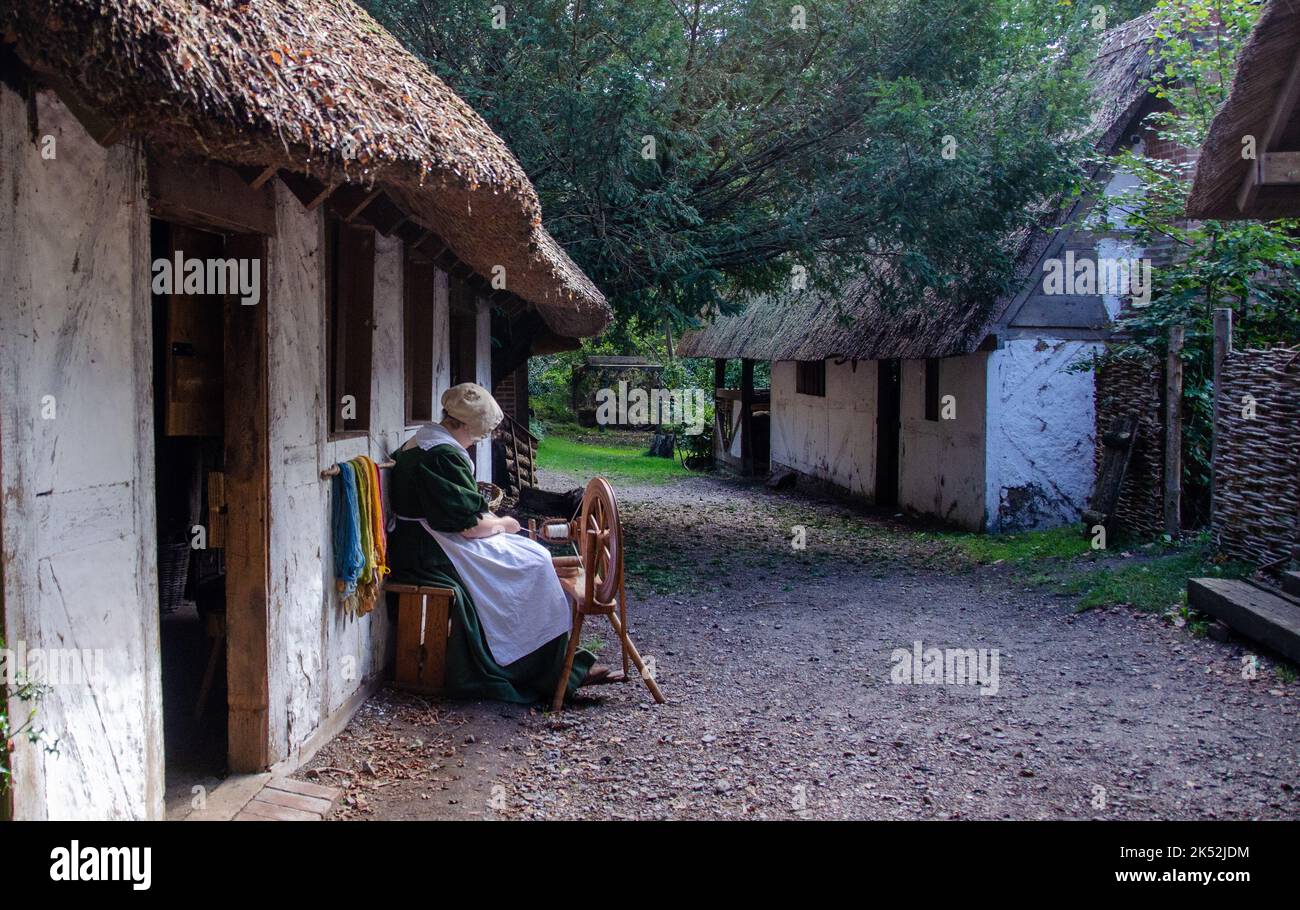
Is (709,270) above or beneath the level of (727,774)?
above

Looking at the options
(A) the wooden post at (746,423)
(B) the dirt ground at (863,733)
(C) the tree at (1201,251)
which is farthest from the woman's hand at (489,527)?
(A) the wooden post at (746,423)

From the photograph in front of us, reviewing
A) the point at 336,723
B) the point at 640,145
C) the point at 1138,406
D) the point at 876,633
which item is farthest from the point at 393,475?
the point at 1138,406

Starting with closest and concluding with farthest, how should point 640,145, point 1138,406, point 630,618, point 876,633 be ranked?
point 876,633, point 630,618, point 640,145, point 1138,406

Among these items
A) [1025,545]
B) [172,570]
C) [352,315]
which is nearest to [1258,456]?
[1025,545]

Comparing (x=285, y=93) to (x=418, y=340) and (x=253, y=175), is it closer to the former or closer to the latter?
(x=253, y=175)

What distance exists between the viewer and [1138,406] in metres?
10.1

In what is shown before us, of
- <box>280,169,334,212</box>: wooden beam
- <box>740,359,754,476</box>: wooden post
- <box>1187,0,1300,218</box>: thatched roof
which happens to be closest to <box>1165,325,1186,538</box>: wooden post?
<box>1187,0,1300,218</box>: thatched roof

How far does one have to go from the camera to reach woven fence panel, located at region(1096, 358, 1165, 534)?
383 inches

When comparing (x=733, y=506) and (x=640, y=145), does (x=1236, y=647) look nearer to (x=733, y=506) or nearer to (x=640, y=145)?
(x=640, y=145)

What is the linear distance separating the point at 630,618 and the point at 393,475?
2.82 meters

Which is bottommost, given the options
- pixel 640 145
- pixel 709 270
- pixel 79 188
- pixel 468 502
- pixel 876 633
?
pixel 876 633

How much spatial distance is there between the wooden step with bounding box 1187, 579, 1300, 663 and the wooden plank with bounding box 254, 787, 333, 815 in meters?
4.86

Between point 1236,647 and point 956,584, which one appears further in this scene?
point 956,584

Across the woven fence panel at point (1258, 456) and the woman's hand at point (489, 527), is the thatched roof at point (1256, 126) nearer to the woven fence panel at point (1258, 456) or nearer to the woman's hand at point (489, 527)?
the woven fence panel at point (1258, 456)
